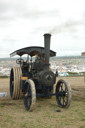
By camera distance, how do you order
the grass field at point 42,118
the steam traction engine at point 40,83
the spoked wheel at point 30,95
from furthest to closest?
the steam traction engine at point 40,83
the spoked wheel at point 30,95
the grass field at point 42,118

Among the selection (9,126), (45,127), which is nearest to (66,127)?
(45,127)

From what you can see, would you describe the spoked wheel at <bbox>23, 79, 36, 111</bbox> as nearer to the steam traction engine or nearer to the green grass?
the steam traction engine

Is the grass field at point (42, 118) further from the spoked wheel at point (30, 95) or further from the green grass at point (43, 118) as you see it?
the spoked wheel at point (30, 95)

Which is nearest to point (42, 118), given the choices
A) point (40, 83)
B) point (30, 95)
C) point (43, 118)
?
point (43, 118)

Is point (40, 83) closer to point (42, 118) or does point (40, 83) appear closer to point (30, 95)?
point (30, 95)

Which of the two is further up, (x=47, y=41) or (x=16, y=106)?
(x=47, y=41)

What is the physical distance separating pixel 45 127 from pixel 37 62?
2915mm

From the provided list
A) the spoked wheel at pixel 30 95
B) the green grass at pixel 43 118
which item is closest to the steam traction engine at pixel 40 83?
the spoked wheel at pixel 30 95

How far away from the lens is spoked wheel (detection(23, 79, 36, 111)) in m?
5.11

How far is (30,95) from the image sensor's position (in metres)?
5.53

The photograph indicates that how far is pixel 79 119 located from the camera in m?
4.52

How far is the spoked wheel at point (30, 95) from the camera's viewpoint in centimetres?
511

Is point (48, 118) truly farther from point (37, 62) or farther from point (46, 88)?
point (37, 62)

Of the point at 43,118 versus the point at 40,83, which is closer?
the point at 43,118
